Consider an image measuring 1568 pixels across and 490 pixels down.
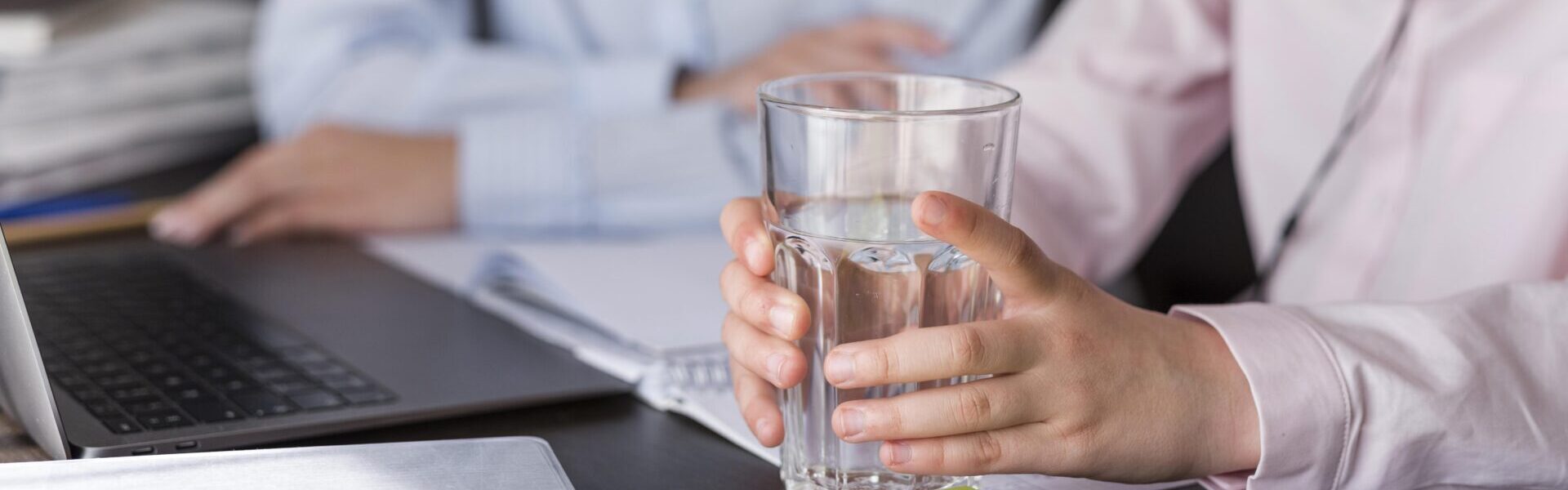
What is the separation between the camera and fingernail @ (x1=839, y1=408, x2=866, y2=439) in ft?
1.48

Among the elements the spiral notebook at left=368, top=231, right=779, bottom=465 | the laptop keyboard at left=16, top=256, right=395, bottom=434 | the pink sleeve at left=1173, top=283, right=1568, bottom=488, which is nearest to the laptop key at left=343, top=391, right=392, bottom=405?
the laptop keyboard at left=16, top=256, right=395, bottom=434

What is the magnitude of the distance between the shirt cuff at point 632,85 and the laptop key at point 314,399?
67 cm

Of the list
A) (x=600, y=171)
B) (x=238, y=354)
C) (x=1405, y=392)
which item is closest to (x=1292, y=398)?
(x=1405, y=392)

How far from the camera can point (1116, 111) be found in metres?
0.92

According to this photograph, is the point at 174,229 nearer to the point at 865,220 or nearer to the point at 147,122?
the point at 147,122

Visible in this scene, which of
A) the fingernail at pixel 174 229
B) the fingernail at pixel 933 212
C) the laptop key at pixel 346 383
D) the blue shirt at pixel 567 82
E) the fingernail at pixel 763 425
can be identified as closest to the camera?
the fingernail at pixel 933 212

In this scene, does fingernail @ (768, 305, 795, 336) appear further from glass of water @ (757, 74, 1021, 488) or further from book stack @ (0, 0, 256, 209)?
book stack @ (0, 0, 256, 209)

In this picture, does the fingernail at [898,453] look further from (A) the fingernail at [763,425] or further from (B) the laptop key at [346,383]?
(B) the laptop key at [346,383]

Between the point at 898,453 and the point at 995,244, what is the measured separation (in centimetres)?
8

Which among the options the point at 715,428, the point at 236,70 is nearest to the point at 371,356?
the point at 715,428

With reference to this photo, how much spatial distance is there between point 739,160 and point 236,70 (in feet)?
2.19

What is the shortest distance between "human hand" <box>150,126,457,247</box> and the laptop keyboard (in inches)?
6.4

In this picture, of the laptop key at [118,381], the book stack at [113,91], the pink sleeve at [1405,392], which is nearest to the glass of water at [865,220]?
→ the pink sleeve at [1405,392]

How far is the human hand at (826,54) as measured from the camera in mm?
1217
